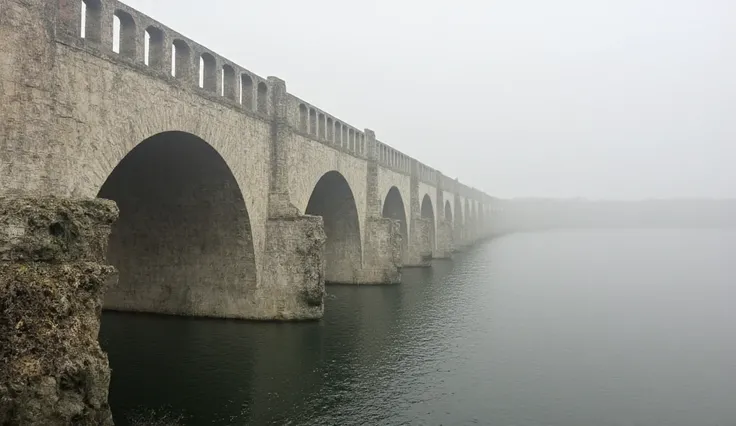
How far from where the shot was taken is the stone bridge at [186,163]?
10.5 m

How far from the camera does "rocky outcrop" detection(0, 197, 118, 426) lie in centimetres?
743

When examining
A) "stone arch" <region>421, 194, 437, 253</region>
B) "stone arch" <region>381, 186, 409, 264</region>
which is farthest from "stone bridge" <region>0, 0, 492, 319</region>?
"stone arch" <region>421, 194, 437, 253</region>

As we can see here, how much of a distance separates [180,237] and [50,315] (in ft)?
41.3

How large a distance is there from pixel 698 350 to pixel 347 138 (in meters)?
20.0

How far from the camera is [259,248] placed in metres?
19.9

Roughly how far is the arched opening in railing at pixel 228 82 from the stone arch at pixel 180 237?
2.51 m

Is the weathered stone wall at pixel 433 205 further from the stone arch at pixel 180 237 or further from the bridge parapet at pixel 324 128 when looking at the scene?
the stone arch at pixel 180 237

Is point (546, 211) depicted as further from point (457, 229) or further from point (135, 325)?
point (135, 325)

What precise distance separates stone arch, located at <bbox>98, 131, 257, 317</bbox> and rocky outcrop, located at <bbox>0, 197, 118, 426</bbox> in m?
9.31

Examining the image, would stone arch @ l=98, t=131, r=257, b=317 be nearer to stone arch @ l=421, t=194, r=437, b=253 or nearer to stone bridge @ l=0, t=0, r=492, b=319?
stone bridge @ l=0, t=0, r=492, b=319

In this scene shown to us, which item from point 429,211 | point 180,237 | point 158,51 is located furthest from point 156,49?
point 429,211

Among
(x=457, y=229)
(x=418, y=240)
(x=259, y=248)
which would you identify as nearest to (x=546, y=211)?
(x=457, y=229)

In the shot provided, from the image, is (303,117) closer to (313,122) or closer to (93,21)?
(313,122)

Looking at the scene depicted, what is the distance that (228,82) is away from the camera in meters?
18.3
